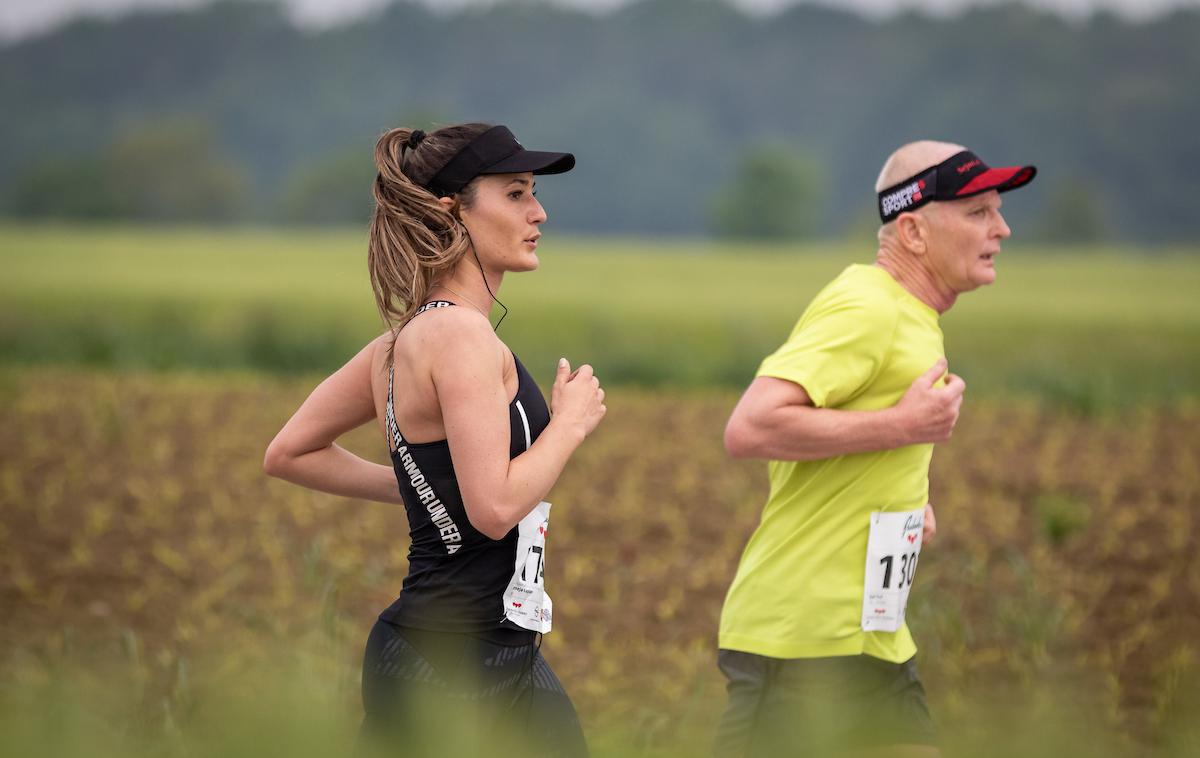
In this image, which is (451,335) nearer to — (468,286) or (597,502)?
(468,286)

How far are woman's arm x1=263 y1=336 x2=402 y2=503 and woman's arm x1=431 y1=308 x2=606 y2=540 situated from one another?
0.42 meters

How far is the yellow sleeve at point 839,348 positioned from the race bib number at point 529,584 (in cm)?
69

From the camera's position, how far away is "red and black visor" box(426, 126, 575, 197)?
2.64 meters

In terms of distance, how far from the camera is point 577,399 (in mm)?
2564

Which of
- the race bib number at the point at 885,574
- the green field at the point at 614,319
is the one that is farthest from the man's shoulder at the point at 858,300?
the green field at the point at 614,319

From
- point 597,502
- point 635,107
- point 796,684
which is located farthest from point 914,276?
point 635,107

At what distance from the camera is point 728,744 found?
293cm

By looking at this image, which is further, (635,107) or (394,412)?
(635,107)

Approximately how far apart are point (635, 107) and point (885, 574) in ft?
Answer: 426

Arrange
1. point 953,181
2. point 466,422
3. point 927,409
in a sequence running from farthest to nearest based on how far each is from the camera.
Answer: point 953,181, point 927,409, point 466,422

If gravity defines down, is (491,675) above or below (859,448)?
below

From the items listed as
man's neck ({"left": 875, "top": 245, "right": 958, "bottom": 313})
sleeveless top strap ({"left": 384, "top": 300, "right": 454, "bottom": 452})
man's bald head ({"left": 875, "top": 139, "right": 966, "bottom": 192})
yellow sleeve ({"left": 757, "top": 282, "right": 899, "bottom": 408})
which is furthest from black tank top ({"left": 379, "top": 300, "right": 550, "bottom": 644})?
man's bald head ({"left": 875, "top": 139, "right": 966, "bottom": 192})

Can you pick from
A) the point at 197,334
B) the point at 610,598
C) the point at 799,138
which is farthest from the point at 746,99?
the point at 610,598

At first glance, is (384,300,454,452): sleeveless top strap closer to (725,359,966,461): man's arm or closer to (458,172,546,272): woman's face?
(458,172,546,272): woman's face
